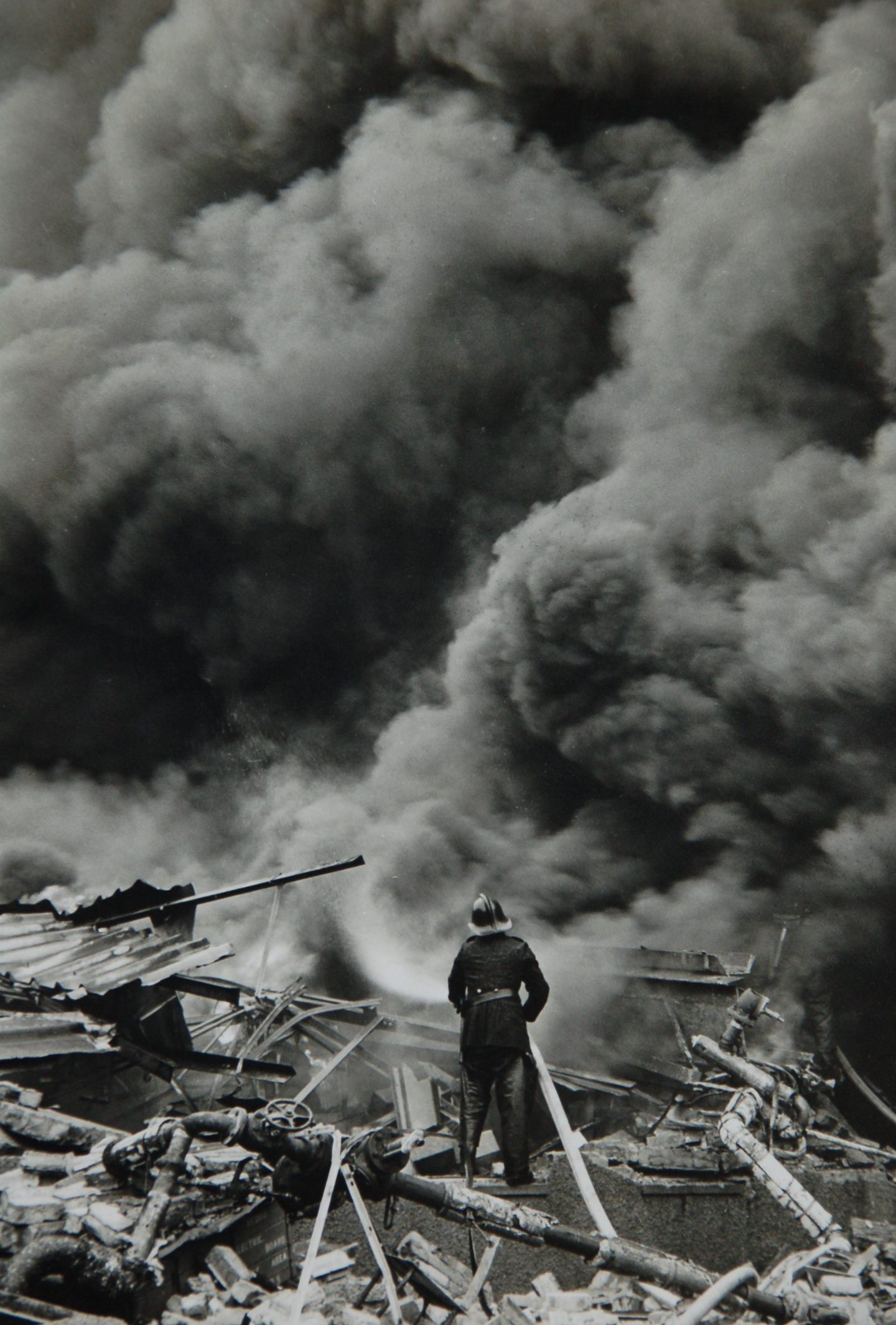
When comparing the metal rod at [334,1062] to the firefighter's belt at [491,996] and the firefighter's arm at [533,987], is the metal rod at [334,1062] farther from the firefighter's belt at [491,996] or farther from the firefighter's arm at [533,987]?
the firefighter's arm at [533,987]

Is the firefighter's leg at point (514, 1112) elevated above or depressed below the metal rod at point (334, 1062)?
below

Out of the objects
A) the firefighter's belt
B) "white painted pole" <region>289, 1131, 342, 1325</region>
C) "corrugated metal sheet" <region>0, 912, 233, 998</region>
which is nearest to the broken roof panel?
the firefighter's belt

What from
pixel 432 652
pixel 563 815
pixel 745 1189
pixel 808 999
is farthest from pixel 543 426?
pixel 745 1189

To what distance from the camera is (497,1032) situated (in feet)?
17.1

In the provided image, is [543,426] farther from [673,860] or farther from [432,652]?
[673,860]

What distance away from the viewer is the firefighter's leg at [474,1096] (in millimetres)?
5320

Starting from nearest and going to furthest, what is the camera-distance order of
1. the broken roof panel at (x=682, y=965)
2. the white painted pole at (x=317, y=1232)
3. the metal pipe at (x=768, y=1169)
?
the white painted pole at (x=317, y=1232)
the metal pipe at (x=768, y=1169)
the broken roof panel at (x=682, y=965)

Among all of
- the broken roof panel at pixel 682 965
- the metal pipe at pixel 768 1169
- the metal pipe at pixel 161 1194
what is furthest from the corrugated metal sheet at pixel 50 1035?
the broken roof panel at pixel 682 965

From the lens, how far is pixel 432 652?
1484cm

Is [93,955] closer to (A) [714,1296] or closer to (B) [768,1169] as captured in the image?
(B) [768,1169]

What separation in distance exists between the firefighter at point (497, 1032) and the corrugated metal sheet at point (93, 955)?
114 inches

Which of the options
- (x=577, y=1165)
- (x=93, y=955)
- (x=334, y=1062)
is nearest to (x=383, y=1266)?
(x=577, y=1165)

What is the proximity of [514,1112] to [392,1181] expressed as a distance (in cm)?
137

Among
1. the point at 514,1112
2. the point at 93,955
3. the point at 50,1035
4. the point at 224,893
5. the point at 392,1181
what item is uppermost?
the point at 224,893
